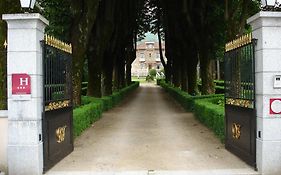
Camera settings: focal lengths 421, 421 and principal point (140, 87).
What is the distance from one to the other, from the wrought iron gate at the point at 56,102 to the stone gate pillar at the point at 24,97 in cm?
35

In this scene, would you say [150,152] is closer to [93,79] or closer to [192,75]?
[93,79]

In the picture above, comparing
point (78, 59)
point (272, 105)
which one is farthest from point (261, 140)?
point (78, 59)

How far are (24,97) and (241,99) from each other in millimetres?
4844

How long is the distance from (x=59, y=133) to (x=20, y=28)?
2693 mm

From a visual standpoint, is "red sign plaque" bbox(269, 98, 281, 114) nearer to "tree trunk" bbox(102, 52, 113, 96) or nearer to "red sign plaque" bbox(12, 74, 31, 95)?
"red sign plaque" bbox(12, 74, 31, 95)

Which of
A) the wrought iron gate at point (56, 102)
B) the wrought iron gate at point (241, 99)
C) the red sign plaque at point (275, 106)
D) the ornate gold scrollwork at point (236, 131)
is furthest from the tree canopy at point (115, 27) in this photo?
the red sign plaque at point (275, 106)

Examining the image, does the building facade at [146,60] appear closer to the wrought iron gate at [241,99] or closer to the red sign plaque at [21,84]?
the wrought iron gate at [241,99]

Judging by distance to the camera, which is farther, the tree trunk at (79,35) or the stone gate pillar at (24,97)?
the tree trunk at (79,35)

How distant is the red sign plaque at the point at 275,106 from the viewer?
338 inches

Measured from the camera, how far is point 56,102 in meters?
9.75

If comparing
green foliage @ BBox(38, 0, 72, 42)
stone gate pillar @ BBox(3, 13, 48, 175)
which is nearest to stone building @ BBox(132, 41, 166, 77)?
green foliage @ BBox(38, 0, 72, 42)

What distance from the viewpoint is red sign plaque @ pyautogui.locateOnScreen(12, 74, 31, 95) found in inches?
336

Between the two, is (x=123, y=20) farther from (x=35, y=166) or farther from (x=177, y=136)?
(x=35, y=166)

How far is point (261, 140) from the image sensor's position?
8.59 m
